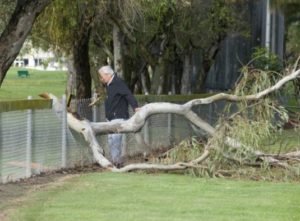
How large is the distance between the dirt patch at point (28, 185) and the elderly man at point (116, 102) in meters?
0.49

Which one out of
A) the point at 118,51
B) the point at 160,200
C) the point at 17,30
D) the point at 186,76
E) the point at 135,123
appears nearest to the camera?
the point at 160,200

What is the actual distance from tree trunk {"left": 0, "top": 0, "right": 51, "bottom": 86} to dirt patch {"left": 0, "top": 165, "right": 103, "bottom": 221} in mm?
1679

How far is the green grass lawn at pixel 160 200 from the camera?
926 cm

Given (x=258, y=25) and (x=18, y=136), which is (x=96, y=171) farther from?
(x=258, y=25)

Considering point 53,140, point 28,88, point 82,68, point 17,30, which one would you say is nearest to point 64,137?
point 53,140

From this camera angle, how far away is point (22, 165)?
42.0 ft

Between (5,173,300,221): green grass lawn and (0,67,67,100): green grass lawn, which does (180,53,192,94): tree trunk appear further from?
(5,173,300,221): green grass lawn

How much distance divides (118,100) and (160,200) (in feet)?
15.3

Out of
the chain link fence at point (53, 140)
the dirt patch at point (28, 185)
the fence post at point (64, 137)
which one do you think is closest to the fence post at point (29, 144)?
the chain link fence at point (53, 140)

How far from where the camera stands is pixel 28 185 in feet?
39.3

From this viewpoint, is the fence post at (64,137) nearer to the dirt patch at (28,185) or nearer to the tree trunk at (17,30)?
the dirt patch at (28,185)

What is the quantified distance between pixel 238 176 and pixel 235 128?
3.06 ft

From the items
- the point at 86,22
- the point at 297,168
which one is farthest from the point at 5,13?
the point at 297,168

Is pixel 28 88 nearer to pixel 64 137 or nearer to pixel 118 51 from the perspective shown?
pixel 118 51
